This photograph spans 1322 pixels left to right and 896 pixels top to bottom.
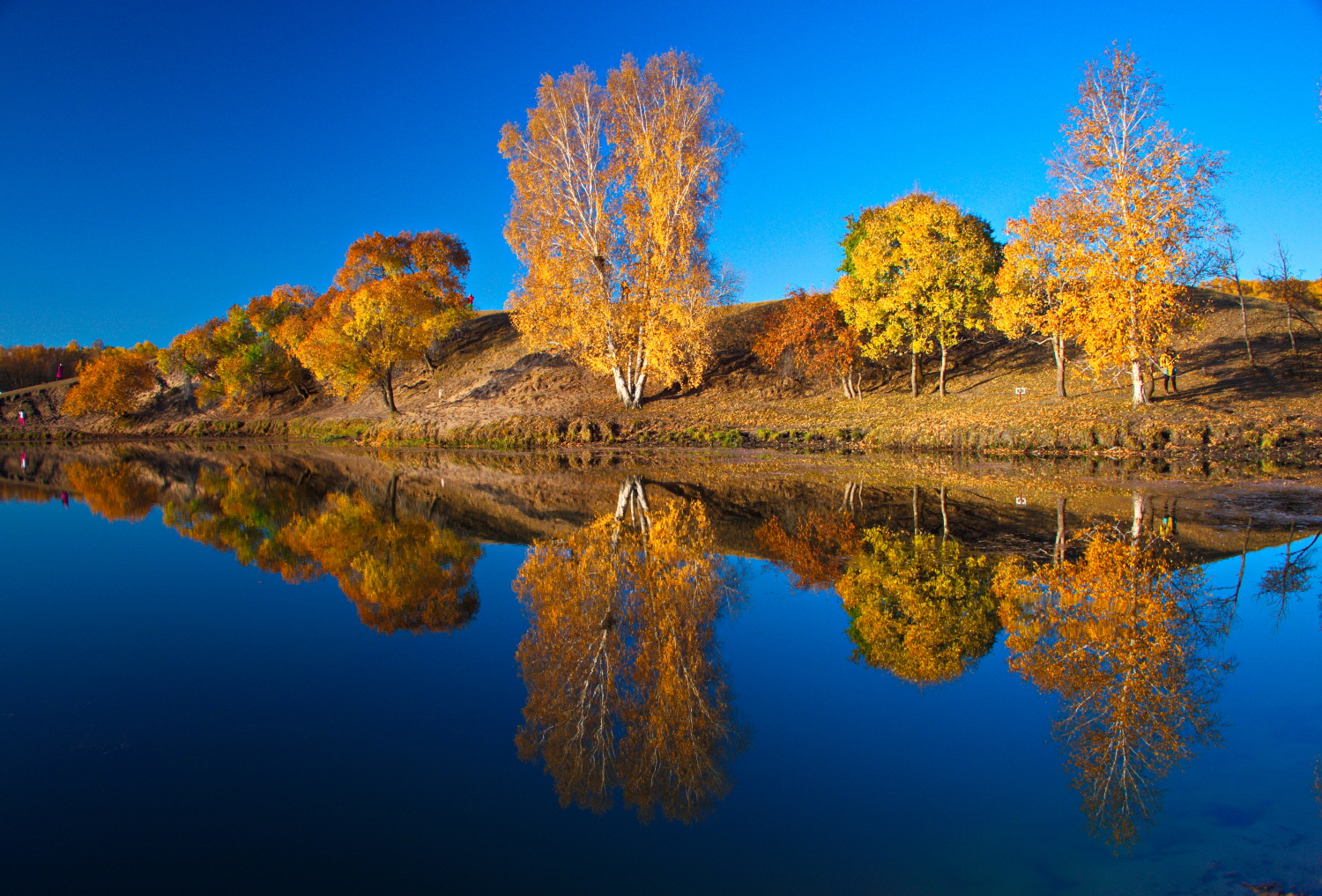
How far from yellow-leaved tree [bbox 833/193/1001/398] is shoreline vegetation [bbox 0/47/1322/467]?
0.12 meters

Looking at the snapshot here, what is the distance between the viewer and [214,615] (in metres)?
8.57

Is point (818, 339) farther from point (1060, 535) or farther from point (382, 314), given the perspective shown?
point (1060, 535)

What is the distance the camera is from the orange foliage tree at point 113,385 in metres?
60.7

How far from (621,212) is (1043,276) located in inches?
756

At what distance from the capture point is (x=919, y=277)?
3366 cm

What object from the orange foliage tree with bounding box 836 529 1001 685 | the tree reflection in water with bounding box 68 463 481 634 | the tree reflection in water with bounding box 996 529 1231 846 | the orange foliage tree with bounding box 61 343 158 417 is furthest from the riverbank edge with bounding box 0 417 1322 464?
the orange foliage tree with bounding box 61 343 158 417

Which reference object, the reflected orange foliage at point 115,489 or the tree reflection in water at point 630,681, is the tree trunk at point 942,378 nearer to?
the tree reflection in water at point 630,681

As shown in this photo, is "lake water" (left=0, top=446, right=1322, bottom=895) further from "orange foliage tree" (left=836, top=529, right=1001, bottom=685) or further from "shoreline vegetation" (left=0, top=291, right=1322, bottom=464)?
"shoreline vegetation" (left=0, top=291, right=1322, bottom=464)

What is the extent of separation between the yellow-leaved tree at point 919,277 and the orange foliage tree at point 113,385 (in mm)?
58991

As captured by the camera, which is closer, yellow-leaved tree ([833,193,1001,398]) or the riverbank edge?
the riverbank edge

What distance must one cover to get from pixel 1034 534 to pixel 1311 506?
19.8 feet

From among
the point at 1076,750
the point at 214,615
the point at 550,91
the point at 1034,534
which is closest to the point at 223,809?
the point at 214,615

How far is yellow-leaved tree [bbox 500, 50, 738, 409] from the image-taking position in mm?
35250

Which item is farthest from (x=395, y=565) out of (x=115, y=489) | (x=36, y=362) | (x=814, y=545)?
(x=36, y=362)
